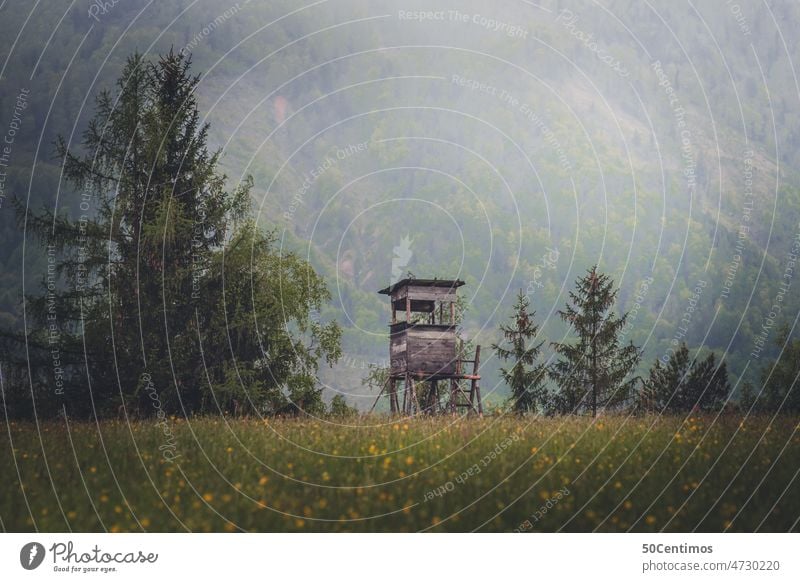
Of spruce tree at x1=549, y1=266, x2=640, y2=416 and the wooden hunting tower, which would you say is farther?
spruce tree at x1=549, y1=266, x2=640, y2=416

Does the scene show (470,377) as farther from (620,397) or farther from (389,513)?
(389,513)

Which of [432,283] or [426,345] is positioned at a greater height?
[432,283]

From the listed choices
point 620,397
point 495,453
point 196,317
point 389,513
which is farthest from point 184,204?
point 620,397

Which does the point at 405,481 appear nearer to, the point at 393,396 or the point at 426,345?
the point at 426,345

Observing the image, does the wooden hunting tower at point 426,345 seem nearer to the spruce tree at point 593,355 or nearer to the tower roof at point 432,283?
the tower roof at point 432,283

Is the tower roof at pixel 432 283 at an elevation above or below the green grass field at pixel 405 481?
above

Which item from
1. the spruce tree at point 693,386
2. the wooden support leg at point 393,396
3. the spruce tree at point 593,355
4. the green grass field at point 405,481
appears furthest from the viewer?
the spruce tree at point 593,355

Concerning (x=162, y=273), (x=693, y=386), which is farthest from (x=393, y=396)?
(x=162, y=273)

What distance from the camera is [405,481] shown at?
11648 millimetres

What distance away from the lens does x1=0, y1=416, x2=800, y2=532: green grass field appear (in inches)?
420

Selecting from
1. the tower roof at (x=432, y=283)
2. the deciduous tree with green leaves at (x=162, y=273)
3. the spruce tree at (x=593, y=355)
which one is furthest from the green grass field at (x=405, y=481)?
→ the spruce tree at (x=593, y=355)

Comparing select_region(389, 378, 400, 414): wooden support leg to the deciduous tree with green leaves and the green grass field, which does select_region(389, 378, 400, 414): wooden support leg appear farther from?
the green grass field

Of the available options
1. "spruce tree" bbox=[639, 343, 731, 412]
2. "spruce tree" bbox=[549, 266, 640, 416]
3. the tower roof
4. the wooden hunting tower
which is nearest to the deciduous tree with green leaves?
the wooden hunting tower

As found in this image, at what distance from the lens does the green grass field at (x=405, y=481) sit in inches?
420
